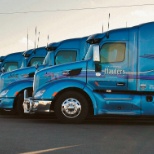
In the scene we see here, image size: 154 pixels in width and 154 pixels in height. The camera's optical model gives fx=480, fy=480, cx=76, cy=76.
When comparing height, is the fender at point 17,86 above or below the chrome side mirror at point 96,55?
below

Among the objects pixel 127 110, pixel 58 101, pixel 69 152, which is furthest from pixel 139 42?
pixel 69 152

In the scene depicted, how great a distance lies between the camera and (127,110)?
40.9ft

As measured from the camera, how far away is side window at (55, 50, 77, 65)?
1515cm

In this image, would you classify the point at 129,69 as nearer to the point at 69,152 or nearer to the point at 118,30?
the point at 118,30

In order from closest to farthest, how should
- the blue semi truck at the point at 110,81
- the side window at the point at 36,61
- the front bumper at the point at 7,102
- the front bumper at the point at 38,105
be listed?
the blue semi truck at the point at 110,81, the front bumper at the point at 38,105, the front bumper at the point at 7,102, the side window at the point at 36,61

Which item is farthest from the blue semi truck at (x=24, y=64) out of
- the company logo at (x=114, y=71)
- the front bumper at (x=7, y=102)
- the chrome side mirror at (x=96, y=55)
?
the company logo at (x=114, y=71)

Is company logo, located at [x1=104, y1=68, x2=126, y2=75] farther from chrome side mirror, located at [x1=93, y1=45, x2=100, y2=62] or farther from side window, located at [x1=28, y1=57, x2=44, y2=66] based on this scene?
side window, located at [x1=28, y1=57, x2=44, y2=66]

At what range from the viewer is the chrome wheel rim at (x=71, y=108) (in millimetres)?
12578

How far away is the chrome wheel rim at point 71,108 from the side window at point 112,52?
1.31 m

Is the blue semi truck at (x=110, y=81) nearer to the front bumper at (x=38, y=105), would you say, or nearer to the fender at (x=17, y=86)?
the front bumper at (x=38, y=105)

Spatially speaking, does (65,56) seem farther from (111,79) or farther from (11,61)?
(11,61)

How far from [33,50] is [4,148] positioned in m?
9.54

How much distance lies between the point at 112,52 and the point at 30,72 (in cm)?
388

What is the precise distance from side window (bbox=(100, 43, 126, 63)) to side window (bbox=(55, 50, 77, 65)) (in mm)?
2501
